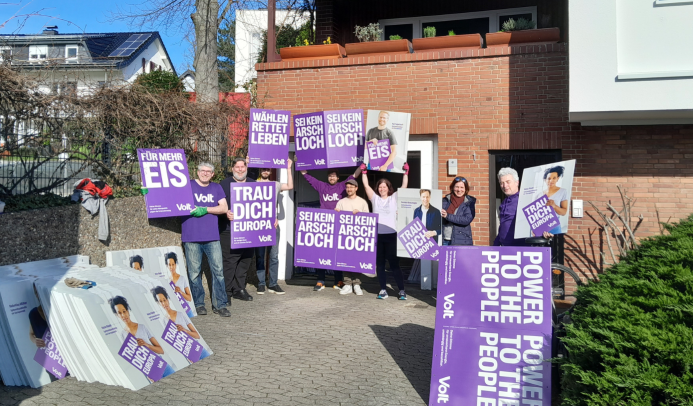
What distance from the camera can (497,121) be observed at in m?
9.51

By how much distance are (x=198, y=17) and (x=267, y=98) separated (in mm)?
3923

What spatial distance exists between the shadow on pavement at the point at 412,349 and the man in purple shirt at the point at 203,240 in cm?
226

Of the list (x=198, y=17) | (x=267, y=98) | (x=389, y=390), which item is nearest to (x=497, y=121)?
(x=267, y=98)

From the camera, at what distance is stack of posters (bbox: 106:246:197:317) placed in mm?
7324

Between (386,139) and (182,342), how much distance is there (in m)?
4.53

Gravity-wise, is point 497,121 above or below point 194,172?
above

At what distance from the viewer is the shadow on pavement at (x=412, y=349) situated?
5.37 metres

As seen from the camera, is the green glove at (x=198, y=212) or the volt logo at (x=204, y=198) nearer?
the green glove at (x=198, y=212)

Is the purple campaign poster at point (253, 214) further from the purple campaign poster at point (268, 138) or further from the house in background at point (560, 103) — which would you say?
the house in background at point (560, 103)

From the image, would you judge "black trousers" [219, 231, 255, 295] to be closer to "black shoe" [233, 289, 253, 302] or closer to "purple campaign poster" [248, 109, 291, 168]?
"black shoe" [233, 289, 253, 302]

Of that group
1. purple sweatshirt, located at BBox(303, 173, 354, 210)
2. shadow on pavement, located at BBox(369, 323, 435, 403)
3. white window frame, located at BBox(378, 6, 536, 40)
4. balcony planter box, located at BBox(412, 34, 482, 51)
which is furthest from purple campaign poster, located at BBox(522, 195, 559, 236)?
white window frame, located at BBox(378, 6, 536, 40)

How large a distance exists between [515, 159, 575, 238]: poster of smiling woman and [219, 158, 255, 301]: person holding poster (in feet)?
13.5

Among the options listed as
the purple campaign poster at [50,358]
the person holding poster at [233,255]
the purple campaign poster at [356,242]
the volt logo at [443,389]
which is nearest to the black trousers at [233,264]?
the person holding poster at [233,255]

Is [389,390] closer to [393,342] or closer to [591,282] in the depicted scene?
[393,342]
